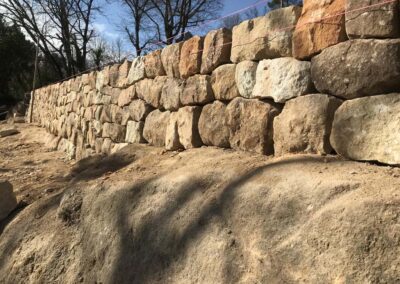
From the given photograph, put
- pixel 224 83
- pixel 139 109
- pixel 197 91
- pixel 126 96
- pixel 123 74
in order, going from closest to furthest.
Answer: pixel 224 83 → pixel 197 91 → pixel 139 109 → pixel 126 96 → pixel 123 74

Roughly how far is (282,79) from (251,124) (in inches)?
20.5

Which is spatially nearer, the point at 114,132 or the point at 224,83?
the point at 224,83

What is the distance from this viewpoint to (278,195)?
2828mm

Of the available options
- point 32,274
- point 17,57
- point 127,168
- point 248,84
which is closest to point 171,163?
point 127,168

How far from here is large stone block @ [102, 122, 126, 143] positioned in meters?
7.01

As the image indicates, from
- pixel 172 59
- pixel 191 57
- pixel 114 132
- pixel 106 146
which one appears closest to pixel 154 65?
pixel 172 59

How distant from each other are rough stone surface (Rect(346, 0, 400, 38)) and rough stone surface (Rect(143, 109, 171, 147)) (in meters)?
2.91

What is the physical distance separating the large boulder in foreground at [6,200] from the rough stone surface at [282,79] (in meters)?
3.02

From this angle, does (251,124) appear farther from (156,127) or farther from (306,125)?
(156,127)

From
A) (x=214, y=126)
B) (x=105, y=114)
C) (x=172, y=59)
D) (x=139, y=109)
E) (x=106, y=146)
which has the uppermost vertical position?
(x=172, y=59)

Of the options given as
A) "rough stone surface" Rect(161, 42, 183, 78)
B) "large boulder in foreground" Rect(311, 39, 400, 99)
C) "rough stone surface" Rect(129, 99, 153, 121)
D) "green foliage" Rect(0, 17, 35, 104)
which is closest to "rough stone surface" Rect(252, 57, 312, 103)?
"large boulder in foreground" Rect(311, 39, 400, 99)

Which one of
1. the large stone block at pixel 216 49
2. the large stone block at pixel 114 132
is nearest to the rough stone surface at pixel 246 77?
the large stone block at pixel 216 49

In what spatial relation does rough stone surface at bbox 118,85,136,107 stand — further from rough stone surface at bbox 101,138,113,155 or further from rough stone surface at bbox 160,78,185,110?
rough stone surface at bbox 160,78,185,110

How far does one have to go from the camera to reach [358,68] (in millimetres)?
2920
